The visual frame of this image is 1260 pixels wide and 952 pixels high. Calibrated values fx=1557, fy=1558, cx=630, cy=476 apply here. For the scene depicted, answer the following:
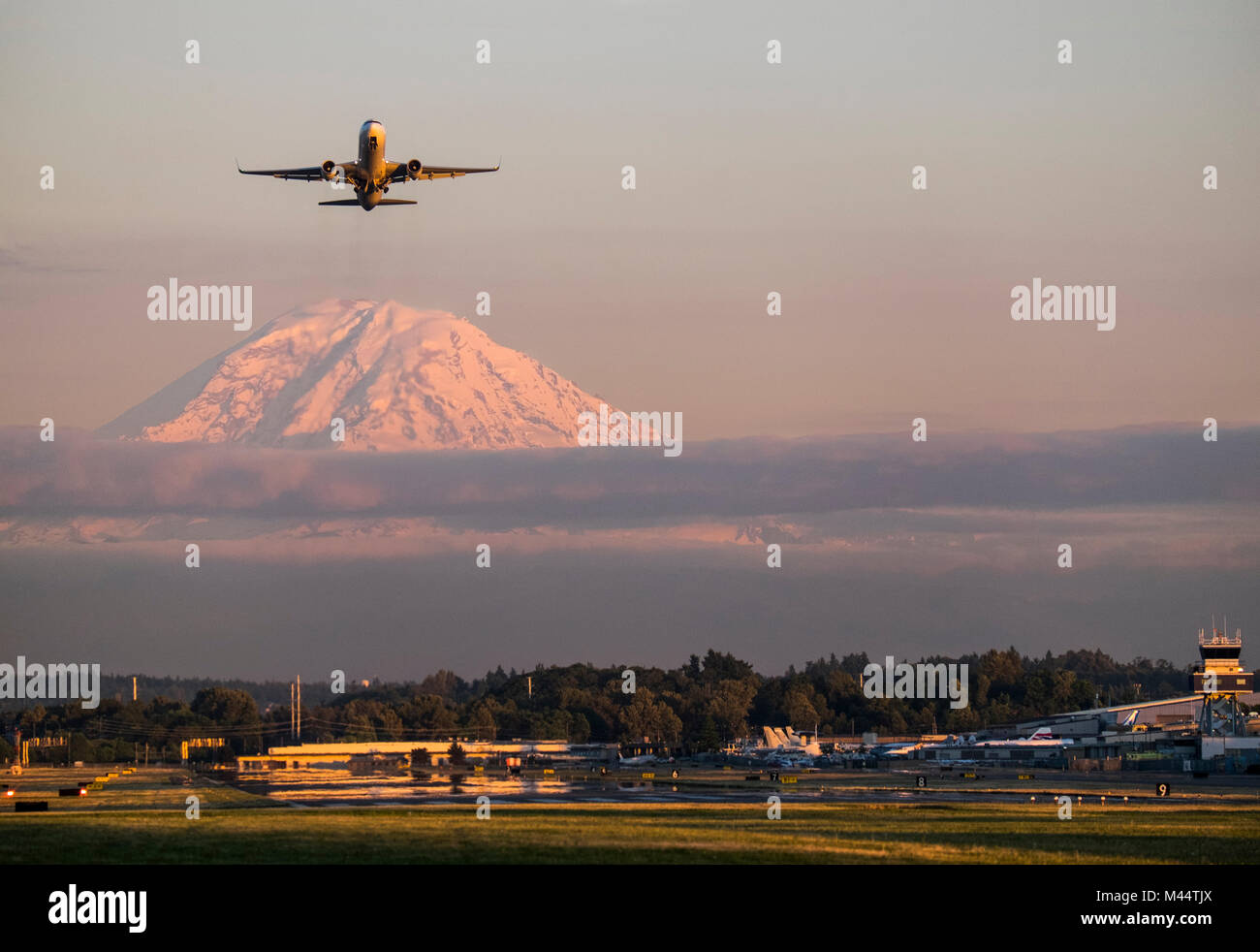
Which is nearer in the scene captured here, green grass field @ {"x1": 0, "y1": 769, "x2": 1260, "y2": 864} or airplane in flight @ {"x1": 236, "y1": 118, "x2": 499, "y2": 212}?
green grass field @ {"x1": 0, "y1": 769, "x2": 1260, "y2": 864}

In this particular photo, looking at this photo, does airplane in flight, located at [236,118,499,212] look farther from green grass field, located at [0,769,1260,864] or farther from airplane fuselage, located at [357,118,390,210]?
green grass field, located at [0,769,1260,864]

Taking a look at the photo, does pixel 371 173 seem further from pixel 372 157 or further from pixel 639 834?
pixel 639 834

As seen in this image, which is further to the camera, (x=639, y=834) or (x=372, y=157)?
(x=372, y=157)

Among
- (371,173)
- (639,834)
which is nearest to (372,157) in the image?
(371,173)

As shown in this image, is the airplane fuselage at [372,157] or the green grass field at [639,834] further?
the airplane fuselage at [372,157]

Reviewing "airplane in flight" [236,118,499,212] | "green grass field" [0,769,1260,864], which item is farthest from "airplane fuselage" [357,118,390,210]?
"green grass field" [0,769,1260,864]

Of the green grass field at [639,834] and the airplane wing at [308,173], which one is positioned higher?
the airplane wing at [308,173]

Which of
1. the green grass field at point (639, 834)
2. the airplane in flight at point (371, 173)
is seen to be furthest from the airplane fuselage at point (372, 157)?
the green grass field at point (639, 834)

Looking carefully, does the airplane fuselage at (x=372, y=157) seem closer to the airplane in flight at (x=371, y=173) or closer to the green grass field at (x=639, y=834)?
the airplane in flight at (x=371, y=173)

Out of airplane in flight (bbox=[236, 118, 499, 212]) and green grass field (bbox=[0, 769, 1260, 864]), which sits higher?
airplane in flight (bbox=[236, 118, 499, 212])

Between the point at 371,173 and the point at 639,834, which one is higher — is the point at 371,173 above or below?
above
